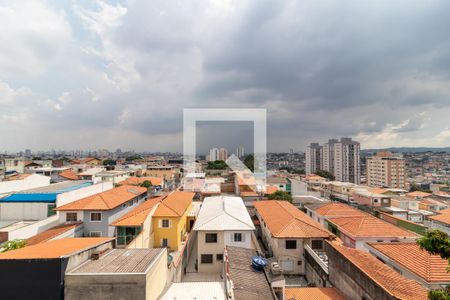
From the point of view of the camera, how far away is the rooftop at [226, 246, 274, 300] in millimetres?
7340

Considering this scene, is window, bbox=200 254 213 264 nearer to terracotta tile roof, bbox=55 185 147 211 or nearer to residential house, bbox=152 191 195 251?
residential house, bbox=152 191 195 251

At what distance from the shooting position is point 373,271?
7926mm

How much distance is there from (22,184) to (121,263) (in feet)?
67.1

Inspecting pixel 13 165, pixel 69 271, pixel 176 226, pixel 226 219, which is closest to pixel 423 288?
pixel 226 219

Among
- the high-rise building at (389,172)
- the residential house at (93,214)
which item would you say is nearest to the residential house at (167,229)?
the residential house at (93,214)

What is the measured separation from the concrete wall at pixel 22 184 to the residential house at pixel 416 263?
25767mm

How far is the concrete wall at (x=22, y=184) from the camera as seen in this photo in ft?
62.6

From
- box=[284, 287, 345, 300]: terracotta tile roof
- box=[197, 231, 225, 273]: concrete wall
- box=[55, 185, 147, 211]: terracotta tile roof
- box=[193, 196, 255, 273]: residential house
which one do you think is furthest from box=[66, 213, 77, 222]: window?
box=[284, 287, 345, 300]: terracotta tile roof

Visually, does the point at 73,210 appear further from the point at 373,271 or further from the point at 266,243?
the point at 373,271

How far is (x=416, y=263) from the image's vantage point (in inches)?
323

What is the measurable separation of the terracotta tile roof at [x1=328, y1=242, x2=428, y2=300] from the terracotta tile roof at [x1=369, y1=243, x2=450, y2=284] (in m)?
0.69

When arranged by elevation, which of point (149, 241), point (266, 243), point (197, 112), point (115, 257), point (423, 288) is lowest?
point (266, 243)

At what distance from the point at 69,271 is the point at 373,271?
9247mm

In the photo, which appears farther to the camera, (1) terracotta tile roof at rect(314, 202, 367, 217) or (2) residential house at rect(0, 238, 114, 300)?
(1) terracotta tile roof at rect(314, 202, 367, 217)
